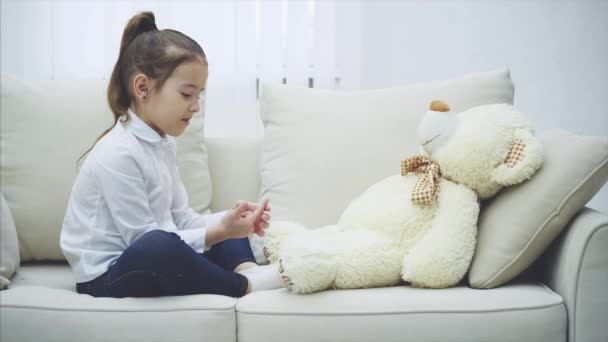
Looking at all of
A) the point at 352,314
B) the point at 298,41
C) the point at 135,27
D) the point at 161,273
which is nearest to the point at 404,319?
the point at 352,314

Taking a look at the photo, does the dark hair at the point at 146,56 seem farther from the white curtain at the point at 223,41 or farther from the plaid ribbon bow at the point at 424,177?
the white curtain at the point at 223,41

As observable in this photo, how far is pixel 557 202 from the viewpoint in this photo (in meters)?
1.09

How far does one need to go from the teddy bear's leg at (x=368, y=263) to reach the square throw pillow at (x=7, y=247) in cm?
71

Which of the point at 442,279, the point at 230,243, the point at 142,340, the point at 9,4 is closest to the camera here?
the point at 142,340

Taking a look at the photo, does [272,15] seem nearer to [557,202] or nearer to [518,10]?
[518,10]

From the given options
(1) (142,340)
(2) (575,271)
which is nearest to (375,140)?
(2) (575,271)

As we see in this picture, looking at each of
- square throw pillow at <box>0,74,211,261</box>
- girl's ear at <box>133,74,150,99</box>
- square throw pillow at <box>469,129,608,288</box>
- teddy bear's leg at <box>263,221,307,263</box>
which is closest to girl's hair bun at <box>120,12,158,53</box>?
girl's ear at <box>133,74,150,99</box>

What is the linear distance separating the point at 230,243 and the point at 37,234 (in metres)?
0.52

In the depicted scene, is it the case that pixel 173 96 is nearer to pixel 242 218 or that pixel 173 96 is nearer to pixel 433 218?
pixel 242 218

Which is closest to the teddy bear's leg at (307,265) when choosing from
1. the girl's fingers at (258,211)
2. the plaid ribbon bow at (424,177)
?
the girl's fingers at (258,211)

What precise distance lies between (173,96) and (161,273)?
1.35ft

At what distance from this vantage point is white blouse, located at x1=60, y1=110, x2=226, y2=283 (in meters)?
1.17

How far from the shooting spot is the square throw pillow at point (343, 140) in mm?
1486

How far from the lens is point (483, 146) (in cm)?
117
